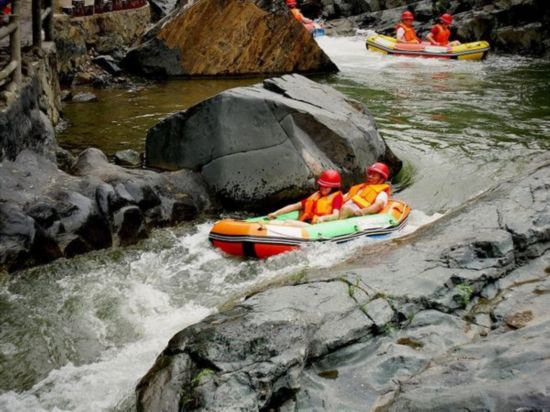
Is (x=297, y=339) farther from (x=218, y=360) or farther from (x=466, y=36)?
(x=466, y=36)

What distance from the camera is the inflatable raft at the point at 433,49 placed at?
65.3ft

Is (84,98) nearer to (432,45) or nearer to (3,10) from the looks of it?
(3,10)

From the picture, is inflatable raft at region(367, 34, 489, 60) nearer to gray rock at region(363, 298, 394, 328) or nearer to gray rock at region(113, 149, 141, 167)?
gray rock at region(113, 149, 141, 167)

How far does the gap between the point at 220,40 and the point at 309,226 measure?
10.5 meters

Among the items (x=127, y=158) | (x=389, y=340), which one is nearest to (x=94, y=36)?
(x=127, y=158)

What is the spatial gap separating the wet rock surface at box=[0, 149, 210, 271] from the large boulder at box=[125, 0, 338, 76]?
854 centimetres

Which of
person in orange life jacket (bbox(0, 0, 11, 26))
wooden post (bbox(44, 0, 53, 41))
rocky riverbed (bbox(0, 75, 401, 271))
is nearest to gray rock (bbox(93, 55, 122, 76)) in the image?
person in orange life jacket (bbox(0, 0, 11, 26))

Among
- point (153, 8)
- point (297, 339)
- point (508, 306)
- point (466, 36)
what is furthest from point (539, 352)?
point (153, 8)

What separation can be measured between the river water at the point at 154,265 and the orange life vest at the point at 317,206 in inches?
29.6

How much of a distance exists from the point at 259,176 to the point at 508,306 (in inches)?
175

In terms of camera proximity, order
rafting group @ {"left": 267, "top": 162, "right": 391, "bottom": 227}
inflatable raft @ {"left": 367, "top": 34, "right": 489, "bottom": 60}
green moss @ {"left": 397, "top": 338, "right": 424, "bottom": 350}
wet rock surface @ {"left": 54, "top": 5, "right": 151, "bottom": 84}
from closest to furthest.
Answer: green moss @ {"left": 397, "top": 338, "right": 424, "bottom": 350}
rafting group @ {"left": 267, "top": 162, "right": 391, "bottom": 227}
wet rock surface @ {"left": 54, "top": 5, "right": 151, "bottom": 84}
inflatable raft @ {"left": 367, "top": 34, "right": 489, "bottom": 60}

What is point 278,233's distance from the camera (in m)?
7.28

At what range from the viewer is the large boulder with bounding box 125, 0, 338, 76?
53.6 feet

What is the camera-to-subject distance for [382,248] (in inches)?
259
